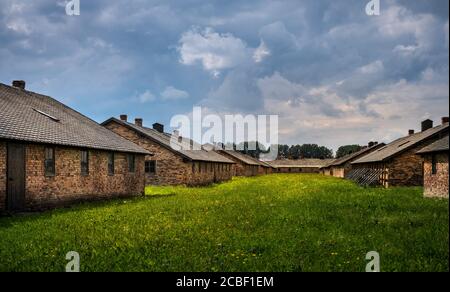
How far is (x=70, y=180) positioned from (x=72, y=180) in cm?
16

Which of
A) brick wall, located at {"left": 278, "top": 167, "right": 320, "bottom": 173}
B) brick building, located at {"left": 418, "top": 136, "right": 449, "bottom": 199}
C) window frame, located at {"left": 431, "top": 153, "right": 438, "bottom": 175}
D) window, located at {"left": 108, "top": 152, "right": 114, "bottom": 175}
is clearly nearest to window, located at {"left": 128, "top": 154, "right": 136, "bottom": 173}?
window, located at {"left": 108, "top": 152, "right": 114, "bottom": 175}

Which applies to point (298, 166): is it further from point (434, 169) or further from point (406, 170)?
point (434, 169)

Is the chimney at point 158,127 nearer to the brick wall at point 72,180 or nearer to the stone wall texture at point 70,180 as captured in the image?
the brick wall at point 72,180

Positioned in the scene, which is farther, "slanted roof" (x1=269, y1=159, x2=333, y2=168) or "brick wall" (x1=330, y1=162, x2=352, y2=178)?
"slanted roof" (x1=269, y1=159, x2=333, y2=168)

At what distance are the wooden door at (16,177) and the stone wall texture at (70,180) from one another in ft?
0.74

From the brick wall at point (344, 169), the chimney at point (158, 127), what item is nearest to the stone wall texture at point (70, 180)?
the chimney at point (158, 127)

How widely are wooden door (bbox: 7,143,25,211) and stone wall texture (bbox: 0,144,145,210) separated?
0.22 m

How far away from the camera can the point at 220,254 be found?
288 inches

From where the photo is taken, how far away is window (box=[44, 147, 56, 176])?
1631 cm

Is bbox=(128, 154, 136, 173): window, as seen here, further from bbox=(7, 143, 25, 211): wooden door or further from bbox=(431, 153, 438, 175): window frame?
bbox=(431, 153, 438, 175): window frame

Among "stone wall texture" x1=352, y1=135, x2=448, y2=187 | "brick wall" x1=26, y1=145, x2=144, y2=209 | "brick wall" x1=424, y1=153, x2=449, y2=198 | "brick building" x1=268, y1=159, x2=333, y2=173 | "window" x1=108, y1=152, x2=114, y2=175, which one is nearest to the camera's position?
"brick wall" x1=26, y1=145, x2=144, y2=209

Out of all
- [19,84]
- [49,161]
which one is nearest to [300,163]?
[19,84]

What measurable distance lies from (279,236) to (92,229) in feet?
17.8
